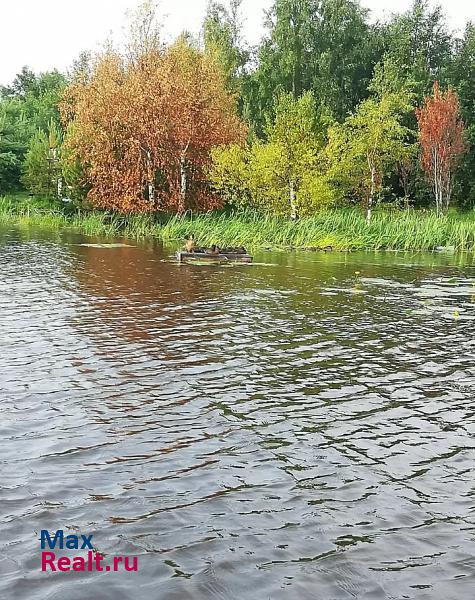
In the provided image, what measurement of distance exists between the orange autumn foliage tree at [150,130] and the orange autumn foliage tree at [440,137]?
9.83m

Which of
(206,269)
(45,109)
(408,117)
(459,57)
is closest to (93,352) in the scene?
(206,269)

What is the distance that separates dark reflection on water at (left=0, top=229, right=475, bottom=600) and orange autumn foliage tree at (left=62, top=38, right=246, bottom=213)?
73.4 ft

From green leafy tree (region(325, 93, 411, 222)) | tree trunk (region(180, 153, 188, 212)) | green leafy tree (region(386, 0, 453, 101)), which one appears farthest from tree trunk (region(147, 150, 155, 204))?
green leafy tree (region(386, 0, 453, 101))

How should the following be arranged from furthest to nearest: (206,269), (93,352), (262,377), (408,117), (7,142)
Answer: (7,142) < (408,117) < (206,269) < (93,352) < (262,377)

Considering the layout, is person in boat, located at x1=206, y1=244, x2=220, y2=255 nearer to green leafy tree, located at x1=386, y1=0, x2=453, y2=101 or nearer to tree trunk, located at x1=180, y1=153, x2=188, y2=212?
tree trunk, located at x1=180, y1=153, x2=188, y2=212

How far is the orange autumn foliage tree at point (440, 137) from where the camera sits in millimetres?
36031

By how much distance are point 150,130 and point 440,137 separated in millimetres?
14962

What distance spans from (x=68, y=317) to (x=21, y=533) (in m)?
8.41

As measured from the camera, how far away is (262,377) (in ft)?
30.5

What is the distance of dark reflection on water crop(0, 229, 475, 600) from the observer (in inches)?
184

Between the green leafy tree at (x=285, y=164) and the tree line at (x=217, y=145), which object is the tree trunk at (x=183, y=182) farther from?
the green leafy tree at (x=285, y=164)

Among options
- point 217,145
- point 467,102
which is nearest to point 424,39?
point 467,102

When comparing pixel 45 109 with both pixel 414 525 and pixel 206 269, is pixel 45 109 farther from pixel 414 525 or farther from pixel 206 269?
pixel 414 525

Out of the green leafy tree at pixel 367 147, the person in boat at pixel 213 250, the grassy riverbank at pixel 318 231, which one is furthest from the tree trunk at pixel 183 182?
the person in boat at pixel 213 250
